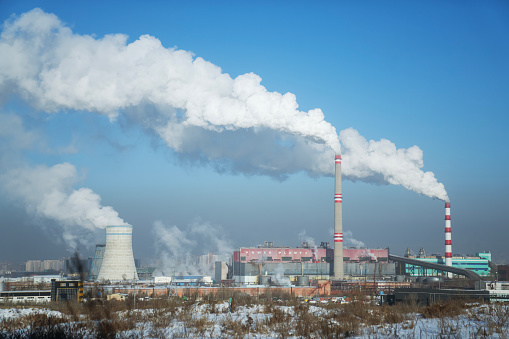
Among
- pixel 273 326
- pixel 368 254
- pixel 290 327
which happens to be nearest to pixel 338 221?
pixel 368 254

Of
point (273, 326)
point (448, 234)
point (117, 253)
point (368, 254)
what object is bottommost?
point (273, 326)

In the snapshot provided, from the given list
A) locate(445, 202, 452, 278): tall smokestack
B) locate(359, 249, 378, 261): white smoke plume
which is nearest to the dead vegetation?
locate(445, 202, 452, 278): tall smokestack

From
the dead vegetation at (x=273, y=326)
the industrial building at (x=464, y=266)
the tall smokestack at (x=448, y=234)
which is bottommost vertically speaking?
the industrial building at (x=464, y=266)

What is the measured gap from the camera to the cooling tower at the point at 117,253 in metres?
48.2

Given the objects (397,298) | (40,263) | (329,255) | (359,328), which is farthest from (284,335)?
(40,263)

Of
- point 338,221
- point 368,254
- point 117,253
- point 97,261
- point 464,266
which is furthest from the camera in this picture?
point 368,254

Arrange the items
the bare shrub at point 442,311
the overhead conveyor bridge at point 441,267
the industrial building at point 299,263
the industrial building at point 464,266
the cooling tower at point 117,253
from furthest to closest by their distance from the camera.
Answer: the industrial building at point 299,263 → the industrial building at point 464,266 → the overhead conveyor bridge at point 441,267 → the cooling tower at point 117,253 → the bare shrub at point 442,311

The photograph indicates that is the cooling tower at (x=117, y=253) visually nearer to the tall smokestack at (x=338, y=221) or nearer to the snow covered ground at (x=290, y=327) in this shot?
the tall smokestack at (x=338, y=221)

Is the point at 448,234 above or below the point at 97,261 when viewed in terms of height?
above

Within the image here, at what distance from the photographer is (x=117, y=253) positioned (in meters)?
48.7

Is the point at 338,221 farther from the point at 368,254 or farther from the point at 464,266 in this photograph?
the point at 464,266

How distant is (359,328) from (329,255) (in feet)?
211

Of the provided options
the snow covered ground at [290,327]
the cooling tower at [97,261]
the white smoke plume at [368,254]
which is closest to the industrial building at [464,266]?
the white smoke plume at [368,254]

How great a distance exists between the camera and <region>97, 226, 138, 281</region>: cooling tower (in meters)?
48.2
